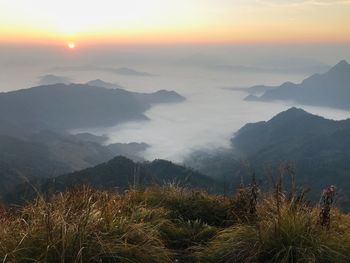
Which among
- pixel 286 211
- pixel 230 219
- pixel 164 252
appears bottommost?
pixel 230 219

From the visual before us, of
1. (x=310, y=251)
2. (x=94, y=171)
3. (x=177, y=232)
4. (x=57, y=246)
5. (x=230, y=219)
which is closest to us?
(x=57, y=246)

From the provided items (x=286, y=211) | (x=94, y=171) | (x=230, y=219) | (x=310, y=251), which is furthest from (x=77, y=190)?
(x=94, y=171)

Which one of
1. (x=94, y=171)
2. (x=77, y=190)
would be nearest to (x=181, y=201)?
(x=77, y=190)

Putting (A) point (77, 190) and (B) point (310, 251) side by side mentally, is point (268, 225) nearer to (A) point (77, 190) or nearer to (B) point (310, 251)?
(B) point (310, 251)

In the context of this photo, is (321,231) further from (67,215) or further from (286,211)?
(67,215)

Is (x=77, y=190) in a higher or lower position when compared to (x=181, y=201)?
higher

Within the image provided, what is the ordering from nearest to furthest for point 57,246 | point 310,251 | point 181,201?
point 57,246 < point 310,251 < point 181,201

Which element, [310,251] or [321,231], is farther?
[321,231]
